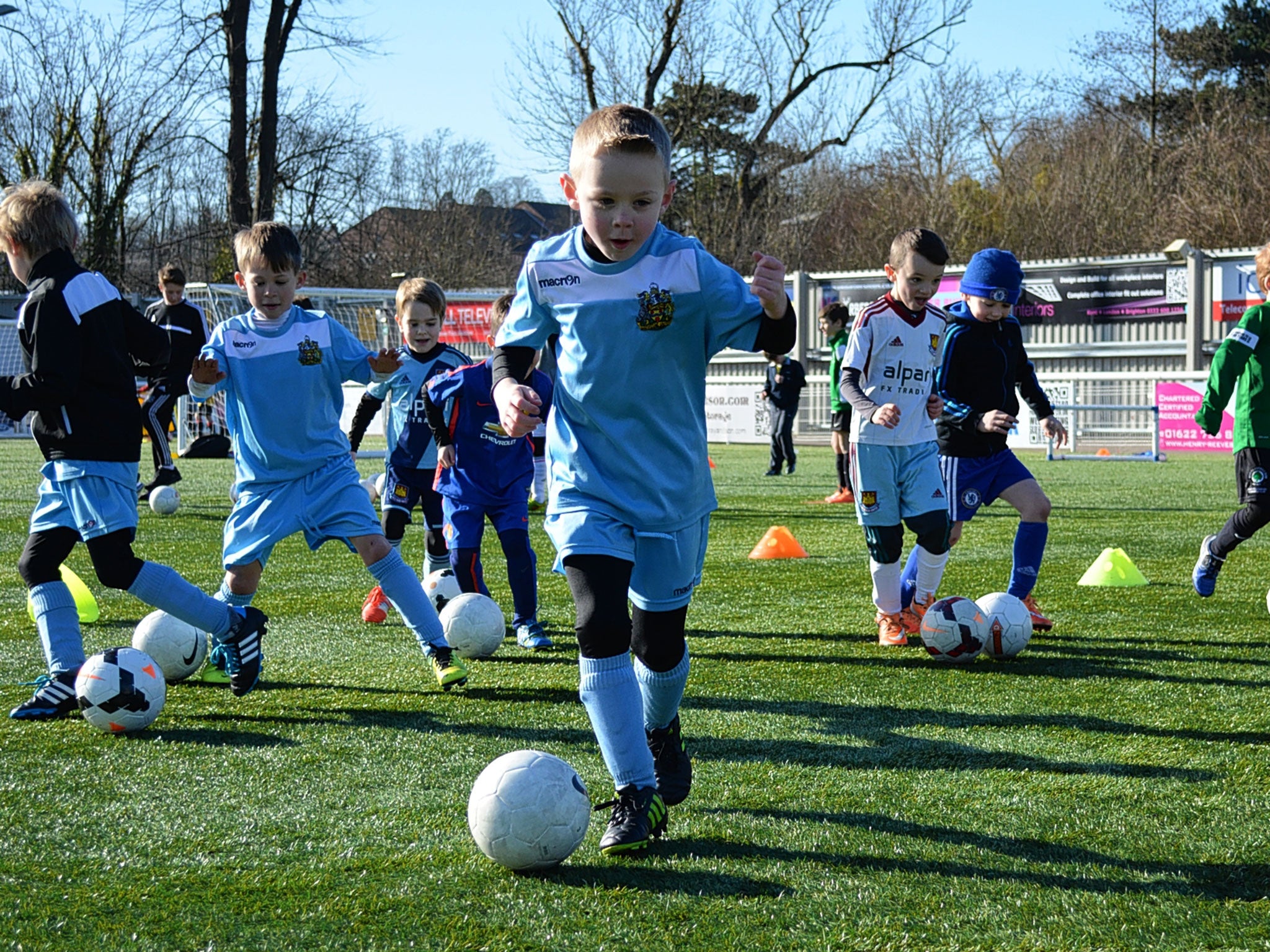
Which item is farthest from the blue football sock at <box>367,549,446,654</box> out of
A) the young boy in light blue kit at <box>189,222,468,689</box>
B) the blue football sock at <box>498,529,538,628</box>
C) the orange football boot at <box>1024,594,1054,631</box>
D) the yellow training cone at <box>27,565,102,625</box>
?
the orange football boot at <box>1024,594,1054,631</box>

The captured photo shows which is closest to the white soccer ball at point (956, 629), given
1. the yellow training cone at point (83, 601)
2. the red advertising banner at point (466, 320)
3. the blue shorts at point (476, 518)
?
the blue shorts at point (476, 518)

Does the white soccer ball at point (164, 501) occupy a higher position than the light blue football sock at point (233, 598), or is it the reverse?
the light blue football sock at point (233, 598)

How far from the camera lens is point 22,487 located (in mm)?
15164

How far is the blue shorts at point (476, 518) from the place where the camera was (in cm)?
646

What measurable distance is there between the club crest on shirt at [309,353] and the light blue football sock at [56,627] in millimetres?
1240

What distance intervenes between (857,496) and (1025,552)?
1.00 meters

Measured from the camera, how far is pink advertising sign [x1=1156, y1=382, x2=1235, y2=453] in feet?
72.7

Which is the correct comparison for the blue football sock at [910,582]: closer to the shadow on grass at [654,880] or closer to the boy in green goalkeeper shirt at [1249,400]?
the boy in green goalkeeper shirt at [1249,400]

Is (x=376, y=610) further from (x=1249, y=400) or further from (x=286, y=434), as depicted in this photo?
(x=1249, y=400)

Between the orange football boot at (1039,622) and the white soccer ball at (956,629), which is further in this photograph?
the orange football boot at (1039,622)

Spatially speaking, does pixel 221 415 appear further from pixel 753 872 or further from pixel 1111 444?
pixel 753 872

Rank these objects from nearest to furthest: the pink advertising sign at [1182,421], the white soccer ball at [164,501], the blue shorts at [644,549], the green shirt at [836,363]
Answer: the blue shorts at [644,549]
the white soccer ball at [164,501]
the green shirt at [836,363]
the pink advertising sign at [1182,421]

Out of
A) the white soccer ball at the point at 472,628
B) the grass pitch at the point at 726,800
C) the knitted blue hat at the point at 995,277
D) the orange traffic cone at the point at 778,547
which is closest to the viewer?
the grass pitch at the point at 726,800

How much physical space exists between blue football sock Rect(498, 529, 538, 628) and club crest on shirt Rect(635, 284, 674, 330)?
3048mm
